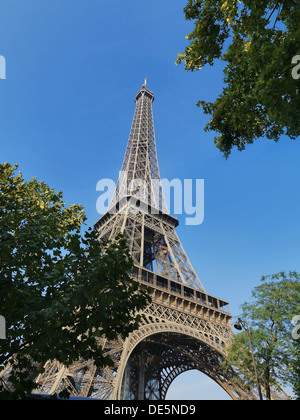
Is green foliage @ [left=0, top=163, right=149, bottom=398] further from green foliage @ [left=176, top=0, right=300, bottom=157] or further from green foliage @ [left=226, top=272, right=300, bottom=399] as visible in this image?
green foliage @ [left=226, top=272, right=300, bottom=399]

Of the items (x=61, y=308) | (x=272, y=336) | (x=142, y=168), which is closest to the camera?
(x=61, y=308)

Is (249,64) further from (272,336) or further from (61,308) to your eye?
(272,336)

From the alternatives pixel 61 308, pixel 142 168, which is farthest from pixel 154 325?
pixel 142 168

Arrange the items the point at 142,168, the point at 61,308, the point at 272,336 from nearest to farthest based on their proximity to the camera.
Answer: the point at 61,308 → the point at 272,336 → the point at 142,168

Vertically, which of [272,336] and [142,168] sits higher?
[142,168]

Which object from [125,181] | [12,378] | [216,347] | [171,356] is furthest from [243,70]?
[125,181]

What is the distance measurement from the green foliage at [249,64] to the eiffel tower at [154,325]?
57.7 feet

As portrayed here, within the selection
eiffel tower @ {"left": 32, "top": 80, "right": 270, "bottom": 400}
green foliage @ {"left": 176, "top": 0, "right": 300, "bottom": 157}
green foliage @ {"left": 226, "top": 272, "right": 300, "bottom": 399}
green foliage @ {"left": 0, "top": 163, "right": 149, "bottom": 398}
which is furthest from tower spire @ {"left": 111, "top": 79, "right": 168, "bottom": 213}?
green foliage @ {"left": 0, "top": 163, "right": 149, "bottom": 398}

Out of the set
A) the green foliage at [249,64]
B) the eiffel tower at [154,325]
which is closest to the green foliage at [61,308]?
the green foliage at [249,64]

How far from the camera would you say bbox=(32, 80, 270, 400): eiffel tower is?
893 inches

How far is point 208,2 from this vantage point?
8.93 metres

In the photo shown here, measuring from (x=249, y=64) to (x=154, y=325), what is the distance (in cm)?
2390

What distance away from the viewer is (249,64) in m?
8.05

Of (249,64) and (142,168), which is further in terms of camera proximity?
(142,168)
